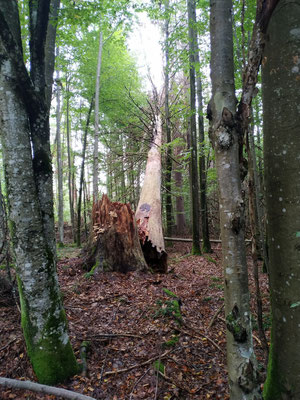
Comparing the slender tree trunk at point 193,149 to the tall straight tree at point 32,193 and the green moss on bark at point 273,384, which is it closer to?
the tall straight tree at point 32,193

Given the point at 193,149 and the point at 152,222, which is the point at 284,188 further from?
the point at 193,149

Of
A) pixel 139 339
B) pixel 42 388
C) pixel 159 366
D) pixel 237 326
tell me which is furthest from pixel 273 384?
pixel 42 388

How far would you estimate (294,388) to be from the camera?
5.57 ft

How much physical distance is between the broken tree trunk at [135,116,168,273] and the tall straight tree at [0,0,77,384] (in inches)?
158

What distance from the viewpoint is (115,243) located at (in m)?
6.00

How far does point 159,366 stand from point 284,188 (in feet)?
8.07

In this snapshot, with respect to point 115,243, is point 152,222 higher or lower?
higher

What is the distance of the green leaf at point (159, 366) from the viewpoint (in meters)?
2.81

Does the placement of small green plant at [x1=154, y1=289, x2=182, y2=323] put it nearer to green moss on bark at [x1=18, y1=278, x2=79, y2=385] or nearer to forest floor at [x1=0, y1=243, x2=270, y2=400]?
forest floor at [x1=0, y1=243, x2=270, y2=400]

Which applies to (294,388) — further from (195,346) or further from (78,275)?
(78,275)

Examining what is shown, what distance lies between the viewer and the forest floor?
2627 millimetres

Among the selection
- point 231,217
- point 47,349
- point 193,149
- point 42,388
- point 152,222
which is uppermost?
point 193,149

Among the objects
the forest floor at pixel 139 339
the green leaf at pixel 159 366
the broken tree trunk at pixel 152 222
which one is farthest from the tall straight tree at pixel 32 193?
the broken tree trunk at pixel 152 222

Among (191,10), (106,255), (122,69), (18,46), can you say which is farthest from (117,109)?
(18,46)
